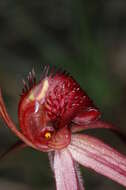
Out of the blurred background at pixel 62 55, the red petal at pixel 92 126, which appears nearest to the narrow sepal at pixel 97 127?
the red petal at pixel 92 126

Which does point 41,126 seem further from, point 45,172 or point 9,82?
point 9,82

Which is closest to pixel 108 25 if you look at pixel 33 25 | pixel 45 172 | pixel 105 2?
pixel 105 2

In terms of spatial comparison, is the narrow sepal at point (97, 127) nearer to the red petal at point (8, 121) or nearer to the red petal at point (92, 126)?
the red petal at point (92, 126)

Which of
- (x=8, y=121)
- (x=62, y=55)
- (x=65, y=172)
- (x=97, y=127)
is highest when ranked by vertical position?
(x=8, y=121)

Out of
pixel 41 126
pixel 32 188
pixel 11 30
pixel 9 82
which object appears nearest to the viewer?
pixel 41 126

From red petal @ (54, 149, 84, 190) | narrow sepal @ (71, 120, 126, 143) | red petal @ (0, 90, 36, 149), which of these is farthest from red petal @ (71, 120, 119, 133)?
red petal @ (0, 90, 36, 149)

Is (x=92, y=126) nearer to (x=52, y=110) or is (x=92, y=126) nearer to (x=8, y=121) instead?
(x=52, y=110)

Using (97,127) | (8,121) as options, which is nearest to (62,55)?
(97,127)
